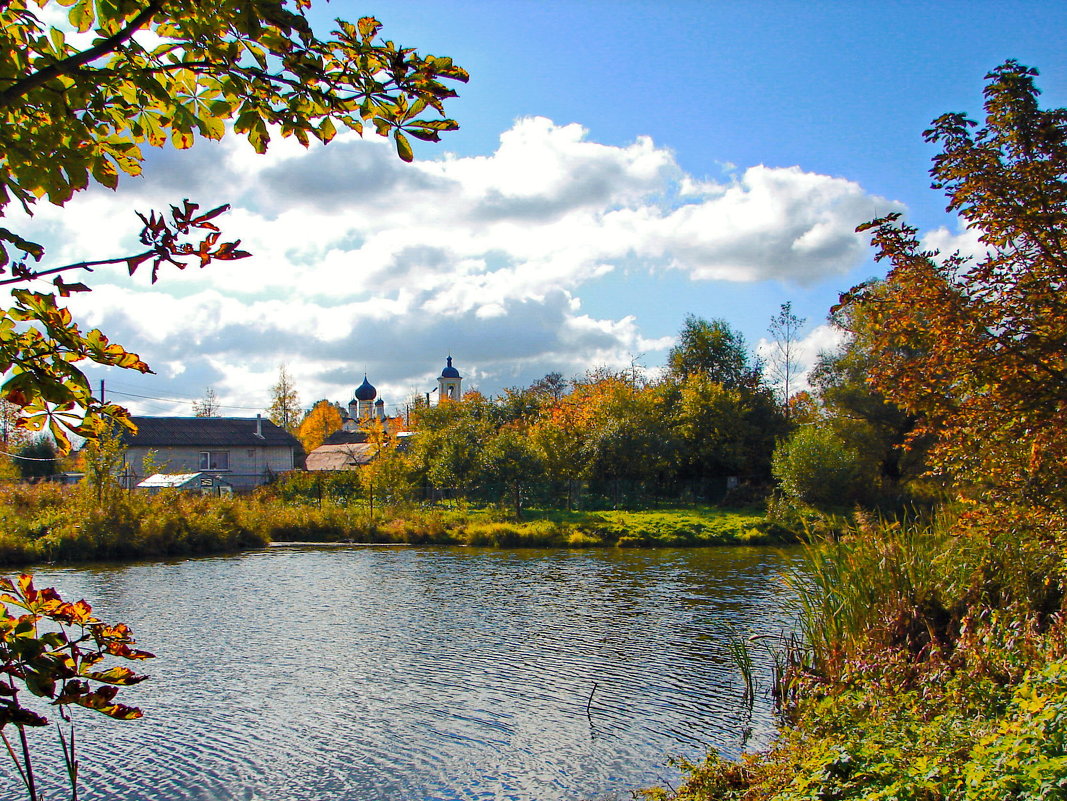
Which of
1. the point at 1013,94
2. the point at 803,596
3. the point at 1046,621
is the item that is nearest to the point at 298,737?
the point at 803,596

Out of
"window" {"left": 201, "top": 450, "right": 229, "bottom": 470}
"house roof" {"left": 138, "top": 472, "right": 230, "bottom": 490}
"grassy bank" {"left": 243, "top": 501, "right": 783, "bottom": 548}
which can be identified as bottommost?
"grassy bank" {"left": 243, "top": 501, "right": 783, "bottom": 548}

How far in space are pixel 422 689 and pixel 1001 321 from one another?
25.5 ft

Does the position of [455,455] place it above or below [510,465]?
above

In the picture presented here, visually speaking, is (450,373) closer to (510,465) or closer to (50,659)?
(510,465)

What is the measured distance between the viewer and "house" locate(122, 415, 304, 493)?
182ft

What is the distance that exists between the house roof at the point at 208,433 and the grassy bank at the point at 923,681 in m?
53.6

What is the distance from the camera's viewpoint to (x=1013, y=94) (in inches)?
309

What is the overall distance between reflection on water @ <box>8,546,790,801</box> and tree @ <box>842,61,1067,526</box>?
11.6 ft

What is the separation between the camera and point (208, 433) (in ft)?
192

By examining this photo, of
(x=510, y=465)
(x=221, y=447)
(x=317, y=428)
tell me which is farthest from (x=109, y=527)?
(x=317, y=428)

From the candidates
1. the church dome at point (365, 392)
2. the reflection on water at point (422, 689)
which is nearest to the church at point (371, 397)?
the church dome at point (365, 392)

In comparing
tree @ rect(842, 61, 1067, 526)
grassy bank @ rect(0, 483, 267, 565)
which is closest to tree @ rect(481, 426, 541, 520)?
grassy bank @ rect(0, 483, 267, 565)

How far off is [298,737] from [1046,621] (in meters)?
7.62

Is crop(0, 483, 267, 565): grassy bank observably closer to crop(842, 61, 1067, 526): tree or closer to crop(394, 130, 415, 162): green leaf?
crop(842, 61, 1067, 526): tree
